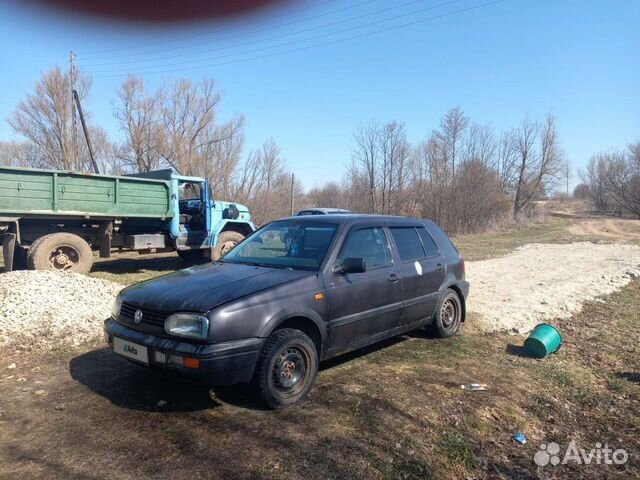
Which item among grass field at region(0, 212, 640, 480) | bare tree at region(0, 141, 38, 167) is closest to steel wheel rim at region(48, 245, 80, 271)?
grass field at region(0, 212, 640, 480)

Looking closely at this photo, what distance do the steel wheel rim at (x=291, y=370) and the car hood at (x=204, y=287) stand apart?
603 mm

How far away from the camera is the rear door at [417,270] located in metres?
5.34

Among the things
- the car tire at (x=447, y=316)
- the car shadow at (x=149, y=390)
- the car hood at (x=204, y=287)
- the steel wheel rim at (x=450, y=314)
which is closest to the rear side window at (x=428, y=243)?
the car tire at (x=447, y=316)

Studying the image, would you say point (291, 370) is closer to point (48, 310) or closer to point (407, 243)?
point (407, 243)

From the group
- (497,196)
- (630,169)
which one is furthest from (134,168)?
(630,169)

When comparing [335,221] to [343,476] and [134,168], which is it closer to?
[343,476]

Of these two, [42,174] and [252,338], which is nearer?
[252,338]

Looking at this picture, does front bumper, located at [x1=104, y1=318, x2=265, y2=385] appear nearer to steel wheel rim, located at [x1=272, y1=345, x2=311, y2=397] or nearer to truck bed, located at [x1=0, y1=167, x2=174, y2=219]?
steel wheel rim, located at [x1=272, y1=345, x2=311, y2=397]

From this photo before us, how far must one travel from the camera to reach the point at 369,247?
507 centimetres

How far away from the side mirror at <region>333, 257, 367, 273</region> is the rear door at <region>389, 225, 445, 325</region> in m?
0.96

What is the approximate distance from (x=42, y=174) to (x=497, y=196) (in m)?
35.3

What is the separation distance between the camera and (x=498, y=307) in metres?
7.80

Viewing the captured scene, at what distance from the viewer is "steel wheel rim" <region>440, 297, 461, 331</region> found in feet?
20.0

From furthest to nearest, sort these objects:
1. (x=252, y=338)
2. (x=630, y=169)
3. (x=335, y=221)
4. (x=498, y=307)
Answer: (x=630, y=169)
(x=498, y=307)
(x=335, y=221)
(x=252, y=338)
